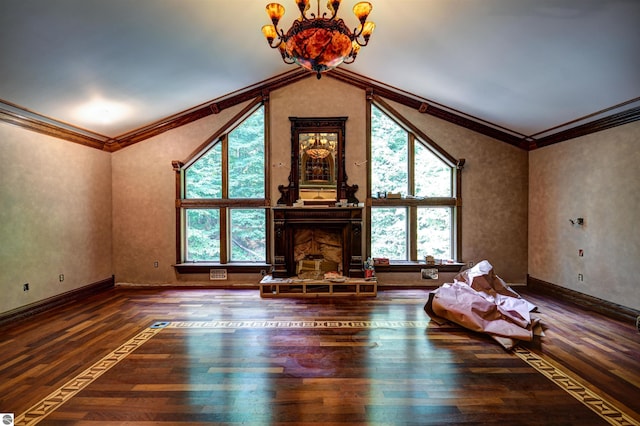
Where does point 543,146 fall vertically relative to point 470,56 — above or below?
below

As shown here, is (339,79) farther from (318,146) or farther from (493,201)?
(493,201)

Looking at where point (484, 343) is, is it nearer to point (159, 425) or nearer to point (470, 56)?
point (159, 425)

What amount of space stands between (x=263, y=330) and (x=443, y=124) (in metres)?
4.83

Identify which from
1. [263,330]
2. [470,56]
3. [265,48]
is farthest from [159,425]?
[470,56]

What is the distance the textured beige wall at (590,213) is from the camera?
3.80 m

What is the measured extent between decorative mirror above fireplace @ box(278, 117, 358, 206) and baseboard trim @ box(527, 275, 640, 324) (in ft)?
12.0

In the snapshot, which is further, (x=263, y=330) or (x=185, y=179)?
(x=185, y=179)

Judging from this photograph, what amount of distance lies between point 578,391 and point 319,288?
338cm

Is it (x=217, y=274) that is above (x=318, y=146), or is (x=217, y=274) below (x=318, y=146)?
below

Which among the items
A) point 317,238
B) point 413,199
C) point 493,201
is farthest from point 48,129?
point 493,201

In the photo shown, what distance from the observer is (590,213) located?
4312mm

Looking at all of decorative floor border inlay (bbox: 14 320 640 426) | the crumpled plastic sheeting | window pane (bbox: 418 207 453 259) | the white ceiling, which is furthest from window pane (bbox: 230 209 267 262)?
the crumpled plastic sheeting

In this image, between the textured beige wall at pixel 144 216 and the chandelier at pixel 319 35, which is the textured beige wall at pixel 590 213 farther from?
the textured beige wall at pixel 144 216

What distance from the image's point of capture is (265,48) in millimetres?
4320
